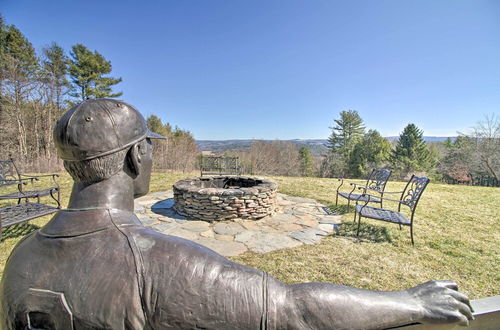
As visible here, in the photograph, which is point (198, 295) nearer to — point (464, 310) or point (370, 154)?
point (464, 310)

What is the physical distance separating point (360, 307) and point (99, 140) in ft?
2.98

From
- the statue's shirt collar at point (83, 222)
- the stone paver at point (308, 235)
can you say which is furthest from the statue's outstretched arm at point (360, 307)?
the stone paver at point (308, 235)

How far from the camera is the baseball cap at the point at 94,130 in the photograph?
0.65 metres

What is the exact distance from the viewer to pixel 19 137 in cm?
1101

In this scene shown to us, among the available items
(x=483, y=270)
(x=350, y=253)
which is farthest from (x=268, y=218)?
(x=483, y=270)

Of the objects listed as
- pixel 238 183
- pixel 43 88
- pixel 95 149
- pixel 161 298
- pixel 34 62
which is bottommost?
pixel 238 183

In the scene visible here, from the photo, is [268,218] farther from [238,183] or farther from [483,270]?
[483,270]

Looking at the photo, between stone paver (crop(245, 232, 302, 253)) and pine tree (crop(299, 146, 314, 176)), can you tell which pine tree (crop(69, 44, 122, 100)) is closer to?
stone paver (crop(245, 232, 302, 253))

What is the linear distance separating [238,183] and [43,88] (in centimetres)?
1310

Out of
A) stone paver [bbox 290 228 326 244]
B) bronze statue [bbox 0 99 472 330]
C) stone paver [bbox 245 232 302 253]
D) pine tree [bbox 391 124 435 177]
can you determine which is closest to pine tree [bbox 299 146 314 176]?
pine tree [bbox 391 124 435 177]

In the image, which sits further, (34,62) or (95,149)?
(34,62)

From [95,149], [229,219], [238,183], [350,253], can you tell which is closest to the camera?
[95,149]

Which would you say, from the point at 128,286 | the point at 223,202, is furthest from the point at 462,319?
the point at 223,202

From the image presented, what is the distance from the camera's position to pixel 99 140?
66 cm
